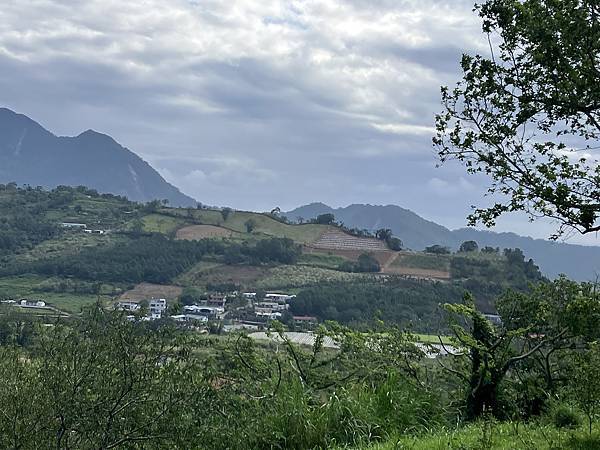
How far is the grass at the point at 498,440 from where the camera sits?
696cm

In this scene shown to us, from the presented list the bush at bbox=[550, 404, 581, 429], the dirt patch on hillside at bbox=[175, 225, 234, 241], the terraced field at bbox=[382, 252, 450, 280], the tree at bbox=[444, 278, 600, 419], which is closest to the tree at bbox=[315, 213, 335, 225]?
the dirt patch on hillside at bbox=[175, 225, 234, 241]

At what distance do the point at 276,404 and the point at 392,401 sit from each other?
A: 1.56 metres

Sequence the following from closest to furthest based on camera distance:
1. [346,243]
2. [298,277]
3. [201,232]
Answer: [298,277] < [346,243] < [201,232]

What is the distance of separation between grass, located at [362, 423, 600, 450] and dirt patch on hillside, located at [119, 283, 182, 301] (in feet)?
284

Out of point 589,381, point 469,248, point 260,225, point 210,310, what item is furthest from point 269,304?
point 589,381

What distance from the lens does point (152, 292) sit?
9812 cm

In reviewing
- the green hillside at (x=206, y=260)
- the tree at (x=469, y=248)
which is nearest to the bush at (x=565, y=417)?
the green hillside at (x=206, y=260)

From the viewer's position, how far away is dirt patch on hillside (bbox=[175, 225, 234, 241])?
405ft

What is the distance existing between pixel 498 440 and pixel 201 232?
Result: 123 m

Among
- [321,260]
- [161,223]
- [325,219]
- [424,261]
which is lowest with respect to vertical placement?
[321,260]

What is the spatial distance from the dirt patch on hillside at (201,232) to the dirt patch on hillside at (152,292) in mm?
17743

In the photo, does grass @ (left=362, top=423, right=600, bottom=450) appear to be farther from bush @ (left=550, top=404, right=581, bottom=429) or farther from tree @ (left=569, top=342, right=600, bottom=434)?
bush @ (left=550, top=404, right=581, bottom=429)

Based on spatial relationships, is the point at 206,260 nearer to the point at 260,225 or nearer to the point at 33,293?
the point at 260,225

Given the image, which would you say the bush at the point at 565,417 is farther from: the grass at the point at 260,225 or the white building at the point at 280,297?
the grass at the point at 260,225
